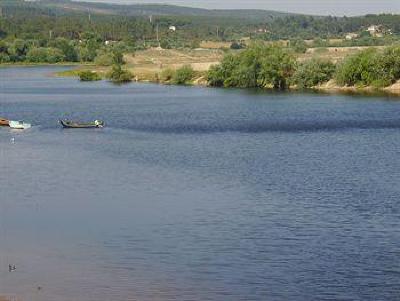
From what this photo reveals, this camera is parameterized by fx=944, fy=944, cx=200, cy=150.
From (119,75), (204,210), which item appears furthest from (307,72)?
(204,210)

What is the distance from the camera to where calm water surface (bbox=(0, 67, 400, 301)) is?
2650cm

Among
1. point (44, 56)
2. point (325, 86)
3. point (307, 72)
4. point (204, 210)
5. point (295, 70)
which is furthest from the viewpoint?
point (44, 56)

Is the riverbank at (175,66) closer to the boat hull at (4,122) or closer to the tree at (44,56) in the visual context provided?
the tree at (44,56)

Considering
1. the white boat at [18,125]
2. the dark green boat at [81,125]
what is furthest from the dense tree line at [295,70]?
the white boat at [18,125]

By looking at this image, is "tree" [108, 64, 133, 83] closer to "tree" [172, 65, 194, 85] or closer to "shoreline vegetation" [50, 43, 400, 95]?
"tree" [172, 65, 194, 85]

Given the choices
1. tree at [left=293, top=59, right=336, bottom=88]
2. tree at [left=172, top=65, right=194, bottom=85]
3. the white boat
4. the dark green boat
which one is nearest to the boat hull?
the white boat

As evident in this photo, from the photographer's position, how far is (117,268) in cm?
2795

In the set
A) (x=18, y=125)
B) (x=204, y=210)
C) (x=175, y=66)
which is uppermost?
(x=204, y=210)

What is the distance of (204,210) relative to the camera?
35.7 metres

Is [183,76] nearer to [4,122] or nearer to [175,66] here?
[175,66]

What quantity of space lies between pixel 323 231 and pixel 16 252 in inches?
401

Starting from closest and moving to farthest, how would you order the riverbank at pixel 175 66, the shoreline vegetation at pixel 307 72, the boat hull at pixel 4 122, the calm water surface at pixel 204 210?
1. the calm water surface at pixel 204 210
2. the boat hull at pixel 4 122
3. the shoreline vegetation at pixel 307 72
4. the riverbank at pixel 175 66

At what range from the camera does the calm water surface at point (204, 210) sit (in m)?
26.5

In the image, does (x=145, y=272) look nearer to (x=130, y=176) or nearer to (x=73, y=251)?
(x=73, y=251)
